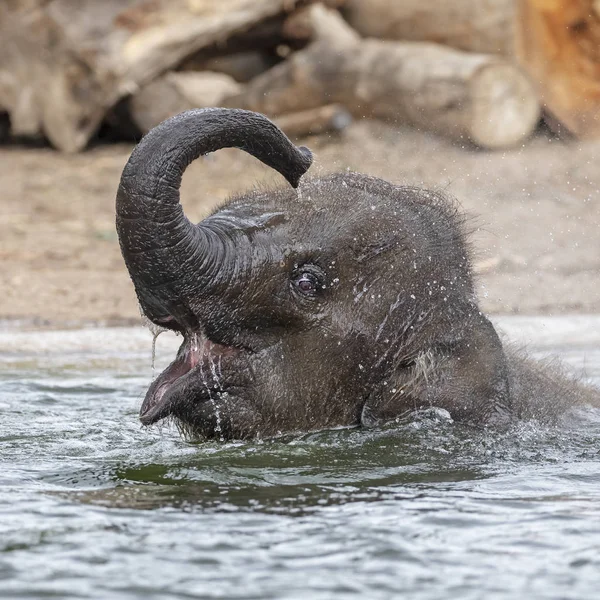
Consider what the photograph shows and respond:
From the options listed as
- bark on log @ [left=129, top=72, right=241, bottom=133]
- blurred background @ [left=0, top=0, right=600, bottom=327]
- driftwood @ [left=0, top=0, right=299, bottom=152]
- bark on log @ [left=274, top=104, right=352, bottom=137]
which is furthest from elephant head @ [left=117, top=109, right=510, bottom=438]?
bark on log @ [left=129, top=72, right=241, bottom=133]

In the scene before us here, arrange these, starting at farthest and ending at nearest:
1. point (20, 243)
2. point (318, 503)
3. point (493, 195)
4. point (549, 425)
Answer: point (493, 195) → point (20, 243) → point (549, 425) → point (318, 503)

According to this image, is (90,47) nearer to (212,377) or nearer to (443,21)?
(443,21)

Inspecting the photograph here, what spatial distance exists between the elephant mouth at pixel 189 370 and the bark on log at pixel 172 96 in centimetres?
940

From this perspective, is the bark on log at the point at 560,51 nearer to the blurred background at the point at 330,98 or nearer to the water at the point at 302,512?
the blurred background at the point at 330,98

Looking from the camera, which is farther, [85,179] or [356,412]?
[85,179]

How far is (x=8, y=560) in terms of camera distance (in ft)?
13.8

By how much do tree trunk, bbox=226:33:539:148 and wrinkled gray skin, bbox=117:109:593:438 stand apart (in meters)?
8.04

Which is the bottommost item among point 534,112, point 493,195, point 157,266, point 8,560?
point 8,560

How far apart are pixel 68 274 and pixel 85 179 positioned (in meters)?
3.09

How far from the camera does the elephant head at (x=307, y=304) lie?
16.8 feet

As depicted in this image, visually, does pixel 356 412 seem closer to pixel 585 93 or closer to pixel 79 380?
pixel 79 380

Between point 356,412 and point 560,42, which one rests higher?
point 560,42

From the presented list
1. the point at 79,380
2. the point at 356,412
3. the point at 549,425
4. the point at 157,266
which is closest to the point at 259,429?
the point at 356,412

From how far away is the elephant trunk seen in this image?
4.88 m
